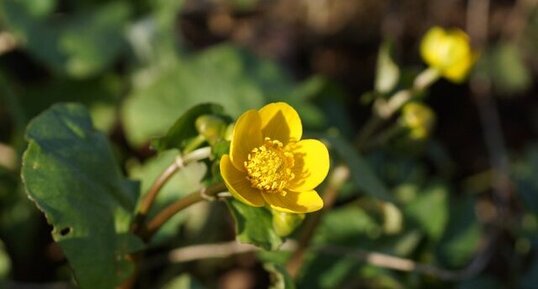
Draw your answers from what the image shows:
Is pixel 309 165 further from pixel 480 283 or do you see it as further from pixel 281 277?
pixel 480 283

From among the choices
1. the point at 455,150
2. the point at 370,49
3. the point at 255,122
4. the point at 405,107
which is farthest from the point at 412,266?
the point at 370,49

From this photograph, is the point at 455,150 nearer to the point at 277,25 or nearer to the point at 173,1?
the point at 277,25

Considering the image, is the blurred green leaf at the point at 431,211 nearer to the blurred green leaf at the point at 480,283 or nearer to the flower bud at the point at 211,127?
the blurred green leaf at the point at 480,283

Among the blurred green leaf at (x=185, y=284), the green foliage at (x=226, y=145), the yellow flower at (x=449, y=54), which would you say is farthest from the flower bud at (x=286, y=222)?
the yellow flower at (x=449, y=54)

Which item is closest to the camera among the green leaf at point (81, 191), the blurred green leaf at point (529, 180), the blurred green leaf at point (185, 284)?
the green leaf at point (81, 191)

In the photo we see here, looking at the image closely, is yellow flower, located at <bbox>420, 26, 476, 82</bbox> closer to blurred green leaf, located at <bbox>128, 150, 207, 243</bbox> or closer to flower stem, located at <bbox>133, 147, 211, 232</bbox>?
blurred green leaf, located at <bbox>128, 150, 207, 243</bbox>

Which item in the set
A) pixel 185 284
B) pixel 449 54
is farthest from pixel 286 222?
pixel 449 54
